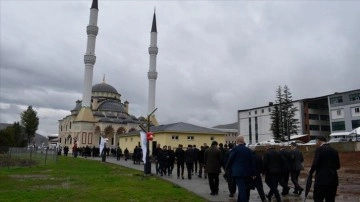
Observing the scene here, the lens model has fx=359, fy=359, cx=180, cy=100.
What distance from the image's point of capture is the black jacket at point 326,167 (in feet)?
24.0

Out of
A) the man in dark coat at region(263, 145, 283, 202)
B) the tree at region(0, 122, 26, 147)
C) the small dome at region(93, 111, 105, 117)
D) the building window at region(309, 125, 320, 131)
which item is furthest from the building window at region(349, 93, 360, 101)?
the man in dark coat at region(263, 145, 283, 202)

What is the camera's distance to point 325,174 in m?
7.37

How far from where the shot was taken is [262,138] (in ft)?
268

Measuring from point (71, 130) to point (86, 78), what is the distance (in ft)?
58.0

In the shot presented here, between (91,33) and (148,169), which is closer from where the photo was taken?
(148,169)

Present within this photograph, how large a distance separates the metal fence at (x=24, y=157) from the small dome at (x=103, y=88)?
56.3 meters

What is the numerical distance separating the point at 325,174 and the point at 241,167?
1982 mm

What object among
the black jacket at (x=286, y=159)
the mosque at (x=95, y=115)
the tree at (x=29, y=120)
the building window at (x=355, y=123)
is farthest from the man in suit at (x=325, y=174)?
the tree at (x=29, y=120)

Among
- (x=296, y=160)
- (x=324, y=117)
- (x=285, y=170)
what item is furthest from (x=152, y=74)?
(x=285, y=170)

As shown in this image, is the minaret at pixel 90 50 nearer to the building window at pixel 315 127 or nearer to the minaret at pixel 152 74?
the minaret at pixel 152 74

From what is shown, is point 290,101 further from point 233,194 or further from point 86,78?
point 233,194

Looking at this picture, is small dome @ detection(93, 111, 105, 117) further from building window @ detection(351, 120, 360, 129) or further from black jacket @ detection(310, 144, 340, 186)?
black jacket @ detection(310, 144, 340, 186)

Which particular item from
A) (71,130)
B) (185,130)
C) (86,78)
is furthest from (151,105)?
(185,130)

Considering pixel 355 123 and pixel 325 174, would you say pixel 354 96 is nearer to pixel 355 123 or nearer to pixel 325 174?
pixel 355 123
